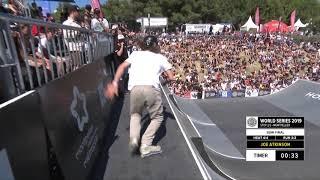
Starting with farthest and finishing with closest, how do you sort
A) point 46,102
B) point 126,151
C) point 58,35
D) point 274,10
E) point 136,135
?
point 274,10 < point 126,151 < point 136,135 < point 58,35 < point 46,102

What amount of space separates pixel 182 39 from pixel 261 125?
126 ft

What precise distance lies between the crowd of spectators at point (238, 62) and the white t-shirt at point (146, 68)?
1896 centimetres

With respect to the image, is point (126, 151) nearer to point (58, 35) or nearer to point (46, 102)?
point (58, 35)

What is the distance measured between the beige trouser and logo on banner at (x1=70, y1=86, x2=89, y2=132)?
25.7 inches

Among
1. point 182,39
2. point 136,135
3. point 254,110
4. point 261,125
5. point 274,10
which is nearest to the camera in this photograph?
point 136,135

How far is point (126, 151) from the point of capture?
21.7ft

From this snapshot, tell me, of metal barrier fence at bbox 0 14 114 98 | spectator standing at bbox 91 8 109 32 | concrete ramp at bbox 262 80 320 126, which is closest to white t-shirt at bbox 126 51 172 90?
metal barrier fence at bbox 0 14 114 98

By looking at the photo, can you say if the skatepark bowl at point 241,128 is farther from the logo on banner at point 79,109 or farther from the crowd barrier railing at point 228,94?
the crowd barrier railing at point 228,94

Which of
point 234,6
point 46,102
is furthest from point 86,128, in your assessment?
point 234,6

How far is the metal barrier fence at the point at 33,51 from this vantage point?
3.44m

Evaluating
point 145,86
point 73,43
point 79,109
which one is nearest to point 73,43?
point 73,43
